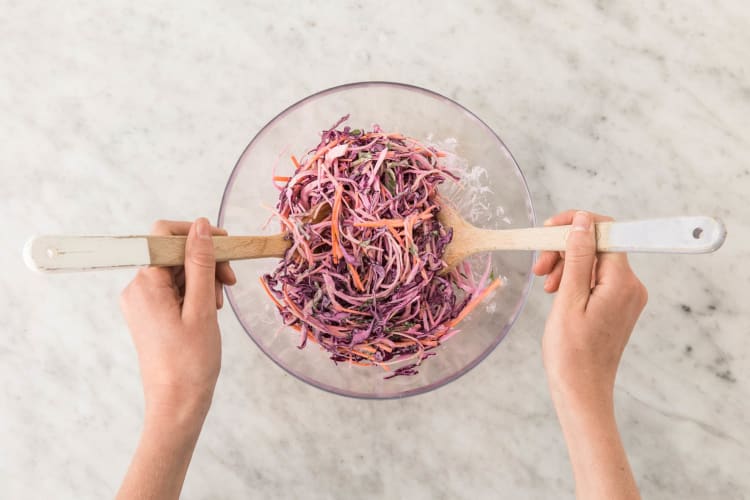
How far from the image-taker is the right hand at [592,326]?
111cm

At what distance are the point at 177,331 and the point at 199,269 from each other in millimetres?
132

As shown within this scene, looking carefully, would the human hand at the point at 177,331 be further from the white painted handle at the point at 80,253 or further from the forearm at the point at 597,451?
the forearm at the point at 597,451

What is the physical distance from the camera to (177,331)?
3.60ft

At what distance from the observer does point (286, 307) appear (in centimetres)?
128

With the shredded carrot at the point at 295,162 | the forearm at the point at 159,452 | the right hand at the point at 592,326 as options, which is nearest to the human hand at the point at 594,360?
the right hand at the point at 592,326

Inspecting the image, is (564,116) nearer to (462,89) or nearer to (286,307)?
(462,89)

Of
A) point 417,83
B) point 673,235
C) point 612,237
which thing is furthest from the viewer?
point 417,83

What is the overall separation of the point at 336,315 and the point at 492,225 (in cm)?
43

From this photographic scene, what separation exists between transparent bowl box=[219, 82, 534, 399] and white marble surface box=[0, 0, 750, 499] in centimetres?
20

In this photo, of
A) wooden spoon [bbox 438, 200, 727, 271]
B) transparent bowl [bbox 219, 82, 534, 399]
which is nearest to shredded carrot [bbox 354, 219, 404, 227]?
wooden spoon [bbox 438, 200, 727, 271]

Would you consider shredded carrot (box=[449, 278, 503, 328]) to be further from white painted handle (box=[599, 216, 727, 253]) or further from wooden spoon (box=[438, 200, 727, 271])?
white painted handle (box=[599, 216, 727, 253])

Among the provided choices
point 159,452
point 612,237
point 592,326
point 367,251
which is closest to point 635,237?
point 612,237

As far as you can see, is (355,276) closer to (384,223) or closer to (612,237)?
(384,223)

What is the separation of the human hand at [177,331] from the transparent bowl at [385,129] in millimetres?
218
